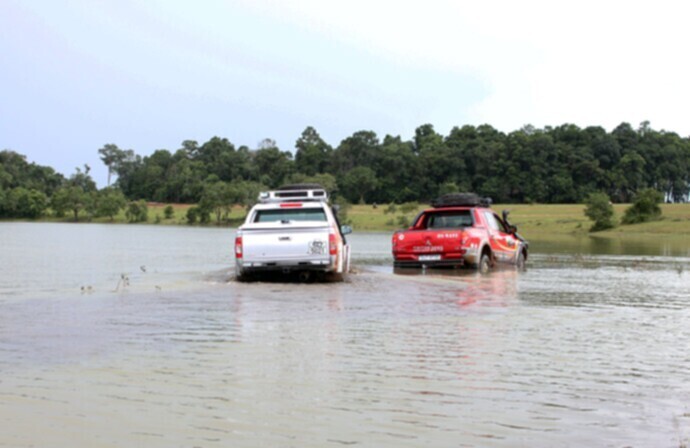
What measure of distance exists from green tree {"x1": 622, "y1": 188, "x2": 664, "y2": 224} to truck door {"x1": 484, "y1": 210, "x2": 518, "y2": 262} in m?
47.2

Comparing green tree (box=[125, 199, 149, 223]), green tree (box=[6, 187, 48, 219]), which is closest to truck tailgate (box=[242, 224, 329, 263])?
green tree (box=[125, 199, 149, 223])

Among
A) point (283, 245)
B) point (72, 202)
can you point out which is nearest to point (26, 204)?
point (72, 202)

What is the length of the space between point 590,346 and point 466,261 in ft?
33.1

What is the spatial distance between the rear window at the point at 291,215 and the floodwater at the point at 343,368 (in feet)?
7.68

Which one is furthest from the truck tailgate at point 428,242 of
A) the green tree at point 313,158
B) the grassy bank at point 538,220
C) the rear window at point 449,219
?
the green tree at point 313,158

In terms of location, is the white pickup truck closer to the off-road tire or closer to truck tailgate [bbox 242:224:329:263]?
truck tailgate [bbox 242:224:329:263]

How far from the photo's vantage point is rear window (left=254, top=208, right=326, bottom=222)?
16.2 meters

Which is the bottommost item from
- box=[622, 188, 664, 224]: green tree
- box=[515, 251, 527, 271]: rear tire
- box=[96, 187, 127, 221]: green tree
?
box=[515, 251, 527, 271]: rear tire

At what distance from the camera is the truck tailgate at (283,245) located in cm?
1541

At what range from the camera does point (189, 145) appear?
7200 inches

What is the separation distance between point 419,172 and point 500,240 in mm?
120289

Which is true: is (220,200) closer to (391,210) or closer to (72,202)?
(391,210)

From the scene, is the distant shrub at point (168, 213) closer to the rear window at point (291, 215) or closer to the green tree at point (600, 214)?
the green tree at point (600, 214)

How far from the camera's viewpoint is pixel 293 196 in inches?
727
